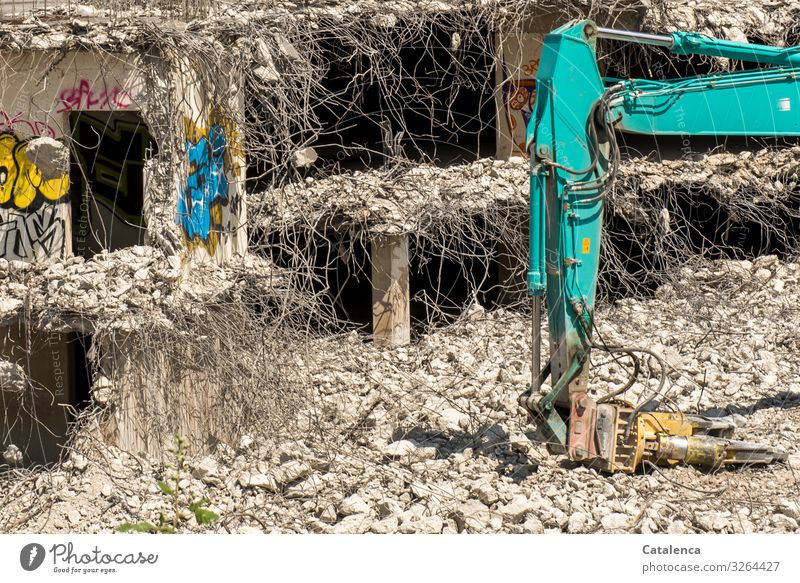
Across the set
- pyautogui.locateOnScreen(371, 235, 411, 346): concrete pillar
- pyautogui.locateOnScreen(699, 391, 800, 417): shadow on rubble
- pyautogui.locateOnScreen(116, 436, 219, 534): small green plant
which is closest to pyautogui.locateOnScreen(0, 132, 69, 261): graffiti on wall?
pyautogui.locateOnScreen(116, 436, 219, 534): small green plant

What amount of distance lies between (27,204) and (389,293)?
13.2ft

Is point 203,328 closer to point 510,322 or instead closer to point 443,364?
point 443,364

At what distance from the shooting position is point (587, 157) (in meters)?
8.19

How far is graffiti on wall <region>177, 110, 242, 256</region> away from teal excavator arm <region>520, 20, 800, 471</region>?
3525mm

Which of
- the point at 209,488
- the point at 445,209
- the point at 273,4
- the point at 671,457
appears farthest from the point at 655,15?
the point at 209,488

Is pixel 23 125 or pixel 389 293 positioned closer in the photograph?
pixel 23 125

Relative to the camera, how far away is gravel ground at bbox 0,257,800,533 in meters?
8.35

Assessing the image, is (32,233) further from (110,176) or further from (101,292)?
(110,176)

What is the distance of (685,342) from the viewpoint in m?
12.1

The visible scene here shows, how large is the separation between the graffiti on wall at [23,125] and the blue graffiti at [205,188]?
1.20m

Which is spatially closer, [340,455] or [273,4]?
[340,455]

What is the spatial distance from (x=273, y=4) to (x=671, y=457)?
19.5ft

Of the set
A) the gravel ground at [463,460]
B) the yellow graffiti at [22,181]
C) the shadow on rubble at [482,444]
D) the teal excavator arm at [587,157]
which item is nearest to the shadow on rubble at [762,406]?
the gravel ground at [463,460]

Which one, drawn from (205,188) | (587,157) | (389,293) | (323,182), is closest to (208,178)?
(205,188)
